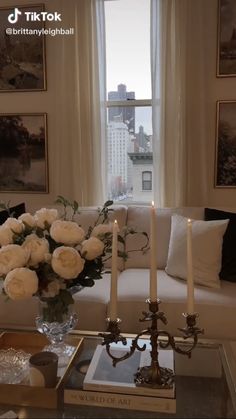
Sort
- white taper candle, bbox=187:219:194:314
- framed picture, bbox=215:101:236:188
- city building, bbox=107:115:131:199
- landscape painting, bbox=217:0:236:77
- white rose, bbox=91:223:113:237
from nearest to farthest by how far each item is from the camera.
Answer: white taper candle, bbox=187:219:194:314 → white rose, bbox=91:223:113:237 → landscape painting, bbox=217:0:236:77 → framed picture, bbox=215:101:236:188 → city building, bbox=107:115:131:199

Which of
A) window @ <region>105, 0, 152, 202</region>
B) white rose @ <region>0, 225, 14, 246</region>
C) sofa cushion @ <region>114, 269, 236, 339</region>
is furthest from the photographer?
window @ <region>105, 0, 152, 202</region>

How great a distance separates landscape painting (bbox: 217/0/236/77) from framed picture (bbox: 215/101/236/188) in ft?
0.86

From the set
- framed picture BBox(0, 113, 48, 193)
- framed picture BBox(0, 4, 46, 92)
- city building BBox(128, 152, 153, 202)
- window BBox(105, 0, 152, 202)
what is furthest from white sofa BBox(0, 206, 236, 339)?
framed picture BBox(0, 4, 46, 92)

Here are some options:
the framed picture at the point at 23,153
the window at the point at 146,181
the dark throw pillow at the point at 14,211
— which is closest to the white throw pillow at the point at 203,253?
the window at the point at 146,181

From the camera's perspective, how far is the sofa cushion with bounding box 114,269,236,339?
80.9 inches

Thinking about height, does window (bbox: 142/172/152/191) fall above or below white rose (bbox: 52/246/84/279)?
above

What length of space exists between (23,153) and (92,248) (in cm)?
236

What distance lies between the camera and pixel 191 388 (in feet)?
4.35

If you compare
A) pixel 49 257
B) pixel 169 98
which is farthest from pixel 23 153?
pixel 49 257

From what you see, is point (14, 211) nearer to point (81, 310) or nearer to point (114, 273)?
point (81, 310)

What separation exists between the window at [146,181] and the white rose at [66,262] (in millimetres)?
2191

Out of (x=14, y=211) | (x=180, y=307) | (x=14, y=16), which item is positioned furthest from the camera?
(x=14, y=16)

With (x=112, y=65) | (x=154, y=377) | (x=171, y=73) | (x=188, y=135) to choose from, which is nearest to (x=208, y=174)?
(x=188, y=135)

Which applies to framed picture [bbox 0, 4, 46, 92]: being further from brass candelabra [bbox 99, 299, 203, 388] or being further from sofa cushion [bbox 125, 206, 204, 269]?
brass candelabra [bbox 99, 299, 203, 388]
